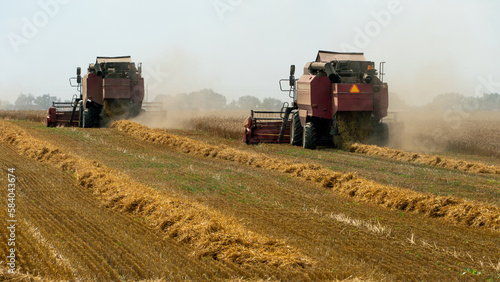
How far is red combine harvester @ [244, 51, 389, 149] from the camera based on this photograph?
66.3ft

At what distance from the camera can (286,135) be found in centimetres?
2334

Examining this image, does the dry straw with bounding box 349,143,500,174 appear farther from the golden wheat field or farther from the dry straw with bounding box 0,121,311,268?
the dry straw with bounding box 0,121,311,268

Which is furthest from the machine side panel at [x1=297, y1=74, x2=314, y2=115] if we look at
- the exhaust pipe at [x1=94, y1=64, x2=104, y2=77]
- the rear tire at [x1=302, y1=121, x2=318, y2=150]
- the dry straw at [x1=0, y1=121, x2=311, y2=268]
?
the exhaust pipe at [x1=94, y1=64, x2=104, y2=77]

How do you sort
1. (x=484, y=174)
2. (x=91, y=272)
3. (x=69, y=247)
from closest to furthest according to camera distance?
1. (x=91, y=272)
2. (x=69, y=247)
3. (x=484, y=174)

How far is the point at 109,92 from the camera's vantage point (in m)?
30.4

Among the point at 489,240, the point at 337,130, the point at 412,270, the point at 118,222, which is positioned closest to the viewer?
the point at 412,270

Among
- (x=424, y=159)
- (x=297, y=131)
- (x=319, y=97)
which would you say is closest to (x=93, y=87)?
(x=297, y=131)

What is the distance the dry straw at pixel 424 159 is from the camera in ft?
52.1

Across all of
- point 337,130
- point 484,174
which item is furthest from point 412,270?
point 337,130

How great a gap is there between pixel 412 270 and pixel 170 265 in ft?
8.81

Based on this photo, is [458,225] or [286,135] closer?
[458,225]

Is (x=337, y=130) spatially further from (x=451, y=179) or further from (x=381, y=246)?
(x=381, y=246)

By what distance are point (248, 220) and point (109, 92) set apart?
2305 cm

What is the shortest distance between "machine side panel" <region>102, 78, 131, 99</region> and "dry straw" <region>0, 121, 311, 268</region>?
18.1 metres
